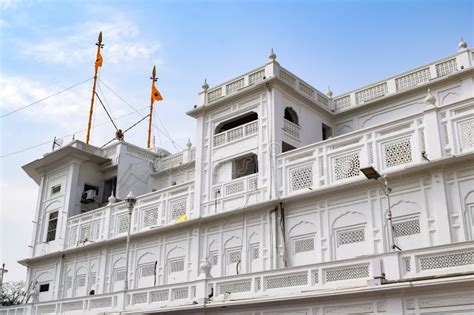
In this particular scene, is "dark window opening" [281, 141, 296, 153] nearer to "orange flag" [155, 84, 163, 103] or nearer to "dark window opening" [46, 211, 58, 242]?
"dark window opening" [46, 211, 58, 242]

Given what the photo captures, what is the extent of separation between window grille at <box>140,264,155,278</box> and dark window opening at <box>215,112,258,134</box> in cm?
627

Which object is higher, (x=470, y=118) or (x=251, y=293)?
(x=470, y=118)

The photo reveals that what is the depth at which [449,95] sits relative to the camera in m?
19.7

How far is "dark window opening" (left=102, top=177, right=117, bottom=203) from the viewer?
29.5m

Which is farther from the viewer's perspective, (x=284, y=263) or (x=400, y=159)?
(x=284, y=263)

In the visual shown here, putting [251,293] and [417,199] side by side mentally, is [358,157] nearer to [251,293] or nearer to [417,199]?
[417,199]

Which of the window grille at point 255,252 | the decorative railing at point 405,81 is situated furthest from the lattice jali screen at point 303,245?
the decorative railing at point 405,81

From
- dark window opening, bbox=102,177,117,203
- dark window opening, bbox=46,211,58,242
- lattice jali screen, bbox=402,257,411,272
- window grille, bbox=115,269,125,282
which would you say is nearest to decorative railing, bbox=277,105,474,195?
lattice jali screen, bbox=402,257,411,272

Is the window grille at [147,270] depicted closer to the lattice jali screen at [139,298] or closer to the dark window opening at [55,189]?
the lattice jali screen at [139,298]

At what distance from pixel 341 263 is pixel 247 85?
9453 millimetres

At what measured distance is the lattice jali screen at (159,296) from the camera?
61.8 ft

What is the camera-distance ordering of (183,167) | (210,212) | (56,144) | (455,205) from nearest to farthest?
(455,205)
(210,212)
(183,167)
(56,144)

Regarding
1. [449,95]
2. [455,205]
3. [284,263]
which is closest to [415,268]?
[455,205]

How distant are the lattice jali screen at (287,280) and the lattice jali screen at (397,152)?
4555 millimetres
